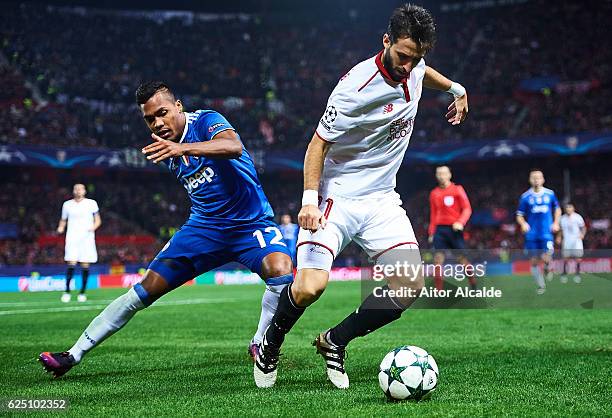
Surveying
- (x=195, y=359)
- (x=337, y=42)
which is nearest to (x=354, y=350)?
(x=195, y=359)

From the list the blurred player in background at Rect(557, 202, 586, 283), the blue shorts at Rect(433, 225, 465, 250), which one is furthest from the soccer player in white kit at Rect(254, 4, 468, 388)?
the blurred player in background at Rect(557, 202, 586, 283)

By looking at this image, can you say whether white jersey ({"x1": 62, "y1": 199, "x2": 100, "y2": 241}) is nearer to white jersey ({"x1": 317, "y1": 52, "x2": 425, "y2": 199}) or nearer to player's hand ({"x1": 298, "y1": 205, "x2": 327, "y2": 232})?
white jersey ({"x1": 317, "y1": 52, "x2": 425, "y2": 199})

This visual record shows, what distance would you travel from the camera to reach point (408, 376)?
457 centimetres

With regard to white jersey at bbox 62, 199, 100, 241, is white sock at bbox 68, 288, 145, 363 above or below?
below

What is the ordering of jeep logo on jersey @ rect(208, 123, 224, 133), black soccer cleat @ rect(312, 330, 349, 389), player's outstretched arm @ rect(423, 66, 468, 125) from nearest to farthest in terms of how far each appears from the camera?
1. black soccer cleat @ rect(312, 330, 349, 389)
2. jeep logo on jersey @ rect(208, 123, 224, 133)
3. player's outstretched arm @ rect(423, 66, 468, 125)

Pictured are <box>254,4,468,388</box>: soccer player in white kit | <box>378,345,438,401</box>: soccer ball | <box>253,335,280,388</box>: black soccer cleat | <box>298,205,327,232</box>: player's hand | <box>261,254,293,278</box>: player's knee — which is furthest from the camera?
<box>261,254,293,278</box>: player's knee

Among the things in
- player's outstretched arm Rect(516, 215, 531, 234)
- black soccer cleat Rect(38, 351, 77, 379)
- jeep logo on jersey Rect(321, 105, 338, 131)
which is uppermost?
jeep logo on jersey Rect(321, 105, 338, 131)

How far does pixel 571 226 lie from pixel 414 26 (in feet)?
60.4

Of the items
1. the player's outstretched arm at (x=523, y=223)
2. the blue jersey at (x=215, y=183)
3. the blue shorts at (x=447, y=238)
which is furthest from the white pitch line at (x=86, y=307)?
the blue jersey at (x=215, y=183)

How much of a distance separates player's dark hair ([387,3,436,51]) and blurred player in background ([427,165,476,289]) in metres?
9.30

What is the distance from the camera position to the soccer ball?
4.56 metres

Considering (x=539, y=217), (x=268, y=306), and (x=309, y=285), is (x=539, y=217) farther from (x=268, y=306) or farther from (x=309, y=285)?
(x=309, y=285)

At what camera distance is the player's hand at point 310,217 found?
4777 millimetres

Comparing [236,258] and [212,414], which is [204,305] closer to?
[236,258]
